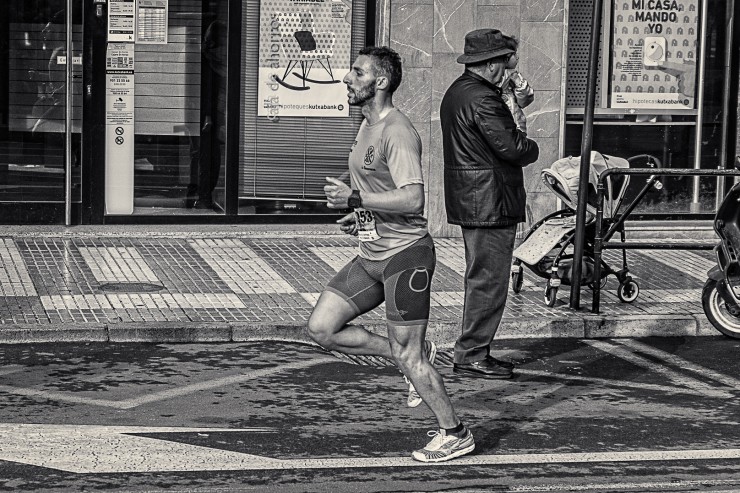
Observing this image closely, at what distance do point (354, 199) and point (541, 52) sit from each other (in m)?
7.75

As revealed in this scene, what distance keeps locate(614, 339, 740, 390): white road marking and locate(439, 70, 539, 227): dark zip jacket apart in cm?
162

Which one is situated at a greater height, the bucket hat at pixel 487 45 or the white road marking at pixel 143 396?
the bucket hat at pixel 487 45

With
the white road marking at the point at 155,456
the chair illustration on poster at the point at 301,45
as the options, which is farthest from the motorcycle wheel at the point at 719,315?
the chair illustration on poster at the point at 301,45

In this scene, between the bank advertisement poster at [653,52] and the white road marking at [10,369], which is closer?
the white road marking at [10,369]

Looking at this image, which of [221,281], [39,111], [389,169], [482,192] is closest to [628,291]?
[482,192]

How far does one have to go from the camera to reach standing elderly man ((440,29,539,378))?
841cm

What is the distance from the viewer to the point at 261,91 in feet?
45.1

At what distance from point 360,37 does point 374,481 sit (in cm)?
834

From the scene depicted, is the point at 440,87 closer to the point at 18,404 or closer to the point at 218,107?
the point at 218,107

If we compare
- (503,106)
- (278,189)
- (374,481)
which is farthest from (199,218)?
(374,481)

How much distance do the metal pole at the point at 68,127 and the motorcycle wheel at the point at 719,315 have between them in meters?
6.41

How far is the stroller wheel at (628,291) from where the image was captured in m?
10.8

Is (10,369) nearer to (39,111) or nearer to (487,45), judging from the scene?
(487,45)

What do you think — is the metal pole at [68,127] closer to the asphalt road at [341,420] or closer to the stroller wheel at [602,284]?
the asphalt road at [341,420]
